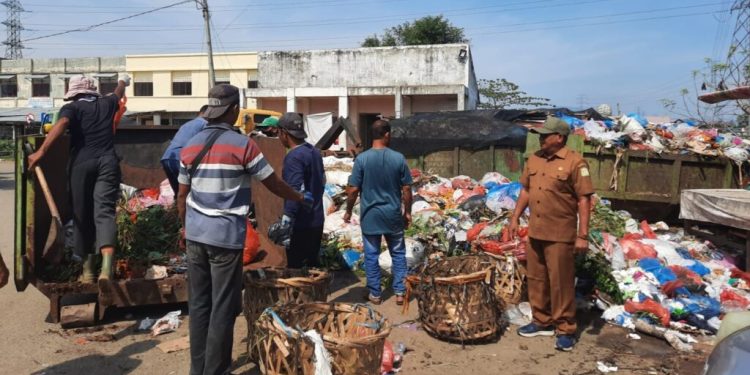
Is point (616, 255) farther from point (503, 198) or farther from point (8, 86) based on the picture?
point (8, 86)

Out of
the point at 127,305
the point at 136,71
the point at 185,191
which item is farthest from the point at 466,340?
the point at 136,71

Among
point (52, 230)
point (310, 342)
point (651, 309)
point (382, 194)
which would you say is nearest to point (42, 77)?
point (52, 230)

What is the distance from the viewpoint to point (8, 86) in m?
36.4

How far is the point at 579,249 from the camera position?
4320mm

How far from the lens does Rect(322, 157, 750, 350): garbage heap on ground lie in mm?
4996

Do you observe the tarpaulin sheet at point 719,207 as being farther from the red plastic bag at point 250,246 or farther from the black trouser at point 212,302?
the black trouser at point 212,302

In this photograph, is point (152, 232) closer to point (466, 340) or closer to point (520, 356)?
point (466, 340)

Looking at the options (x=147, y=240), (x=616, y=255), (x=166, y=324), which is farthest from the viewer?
(x=616, y=255)

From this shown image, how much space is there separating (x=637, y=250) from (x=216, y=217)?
4.72m

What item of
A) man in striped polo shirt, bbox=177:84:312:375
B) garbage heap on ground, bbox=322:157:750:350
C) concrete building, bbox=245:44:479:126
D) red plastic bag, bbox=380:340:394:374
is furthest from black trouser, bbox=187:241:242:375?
concrete building, bbox=245:44:479:126

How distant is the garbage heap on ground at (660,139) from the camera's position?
27.8 ft

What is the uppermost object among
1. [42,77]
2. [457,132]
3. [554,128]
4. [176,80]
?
[42,77]

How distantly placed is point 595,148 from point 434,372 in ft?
19.5

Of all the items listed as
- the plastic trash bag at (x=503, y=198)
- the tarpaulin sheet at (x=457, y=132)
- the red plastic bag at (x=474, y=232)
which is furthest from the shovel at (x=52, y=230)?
the tarpaulin sheet at (x=457, y=132)
